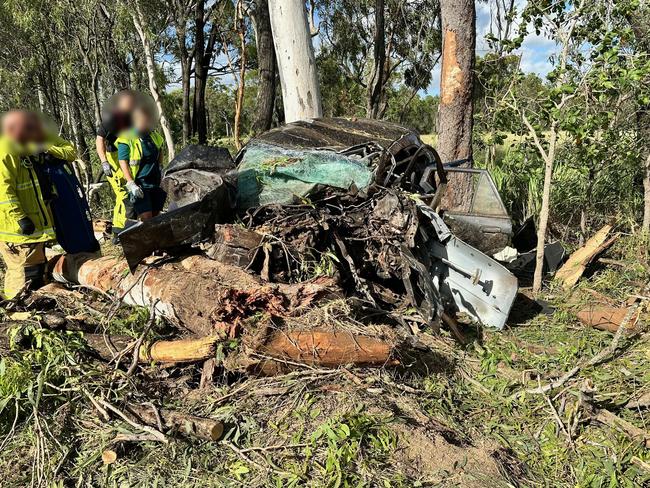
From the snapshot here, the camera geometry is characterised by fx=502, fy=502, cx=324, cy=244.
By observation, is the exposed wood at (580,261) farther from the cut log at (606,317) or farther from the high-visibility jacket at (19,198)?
the high-visibility jacket at (19,198)

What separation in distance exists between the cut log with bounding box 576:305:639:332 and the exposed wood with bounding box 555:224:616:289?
716 millimetres

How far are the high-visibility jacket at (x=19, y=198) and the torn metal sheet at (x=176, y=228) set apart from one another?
1153 mm

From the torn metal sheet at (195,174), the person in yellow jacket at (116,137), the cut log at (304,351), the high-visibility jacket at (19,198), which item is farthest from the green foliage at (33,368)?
the person in yellow jacket at (116,137)

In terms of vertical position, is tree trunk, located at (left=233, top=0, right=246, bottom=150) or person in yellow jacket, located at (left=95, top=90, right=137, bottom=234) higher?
tree trunk, located at (left=233, top=0, right=246, bottom=150)

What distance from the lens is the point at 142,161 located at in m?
5.05

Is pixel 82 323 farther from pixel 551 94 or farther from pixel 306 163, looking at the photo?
pixel 551 94

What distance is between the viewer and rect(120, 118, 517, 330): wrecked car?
153 inches

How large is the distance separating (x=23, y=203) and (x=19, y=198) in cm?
8

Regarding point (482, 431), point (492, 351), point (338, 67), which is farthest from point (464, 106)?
point (338, 67)

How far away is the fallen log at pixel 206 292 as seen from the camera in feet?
10.6

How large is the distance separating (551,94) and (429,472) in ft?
12.5

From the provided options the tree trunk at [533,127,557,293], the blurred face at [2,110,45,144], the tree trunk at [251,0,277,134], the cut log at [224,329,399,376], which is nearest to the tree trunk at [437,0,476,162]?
the tree trunk at [533,127,557,293]

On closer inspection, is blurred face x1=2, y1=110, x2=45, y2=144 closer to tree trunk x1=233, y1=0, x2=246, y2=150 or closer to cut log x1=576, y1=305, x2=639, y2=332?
tree trunk x1=233, y1=0, x2=246, y2=150

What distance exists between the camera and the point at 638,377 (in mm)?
3518
